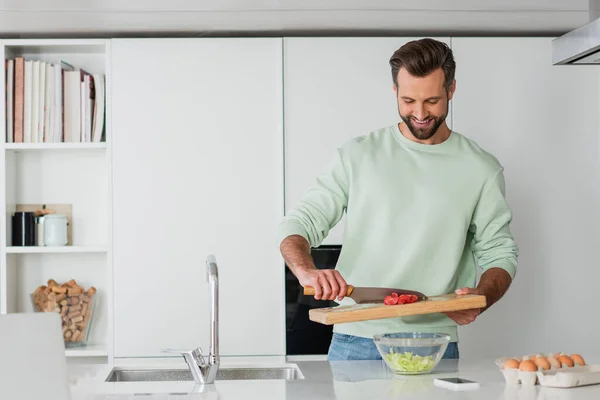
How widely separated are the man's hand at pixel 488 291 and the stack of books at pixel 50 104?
1869 mm

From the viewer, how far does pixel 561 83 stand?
3.49 m

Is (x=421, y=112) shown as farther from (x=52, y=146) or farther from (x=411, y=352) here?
(x=52, y=146)

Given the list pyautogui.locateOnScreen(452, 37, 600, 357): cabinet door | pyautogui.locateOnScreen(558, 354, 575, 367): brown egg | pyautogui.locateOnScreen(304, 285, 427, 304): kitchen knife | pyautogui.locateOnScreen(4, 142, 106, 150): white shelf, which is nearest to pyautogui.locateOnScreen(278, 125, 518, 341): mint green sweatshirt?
pyautogui.locateOnScreen(304, 285, 427, 304): kitchen knife

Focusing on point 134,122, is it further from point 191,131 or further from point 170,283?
point 170,283

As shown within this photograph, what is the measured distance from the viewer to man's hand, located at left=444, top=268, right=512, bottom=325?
2346 mm

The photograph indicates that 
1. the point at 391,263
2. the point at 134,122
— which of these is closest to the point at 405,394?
the point at 391,263

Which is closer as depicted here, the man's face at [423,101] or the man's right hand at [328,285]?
the man's right hand at [328,285]

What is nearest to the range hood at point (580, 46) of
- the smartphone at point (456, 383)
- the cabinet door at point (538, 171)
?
the smartphone at point (456, 383)

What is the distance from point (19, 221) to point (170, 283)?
28.5 inches

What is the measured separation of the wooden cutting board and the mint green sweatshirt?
0.78ft

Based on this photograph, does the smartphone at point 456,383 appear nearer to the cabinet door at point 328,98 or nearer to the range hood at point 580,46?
the range hood at point 580,46

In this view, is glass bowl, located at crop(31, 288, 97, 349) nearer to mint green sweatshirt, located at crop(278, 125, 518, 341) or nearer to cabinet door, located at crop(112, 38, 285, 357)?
cabinet door, located at crop(112, 38, 285, 357)

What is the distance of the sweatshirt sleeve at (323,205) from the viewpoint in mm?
2512

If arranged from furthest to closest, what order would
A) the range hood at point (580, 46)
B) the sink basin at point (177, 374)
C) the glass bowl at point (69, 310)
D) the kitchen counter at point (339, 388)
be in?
1. the glass bowl at point (69, 310)
2. the sink basin at point (177, 374)
3. the range hood at point (580, 46)
4. the kitchen counter at point (339, 388)
